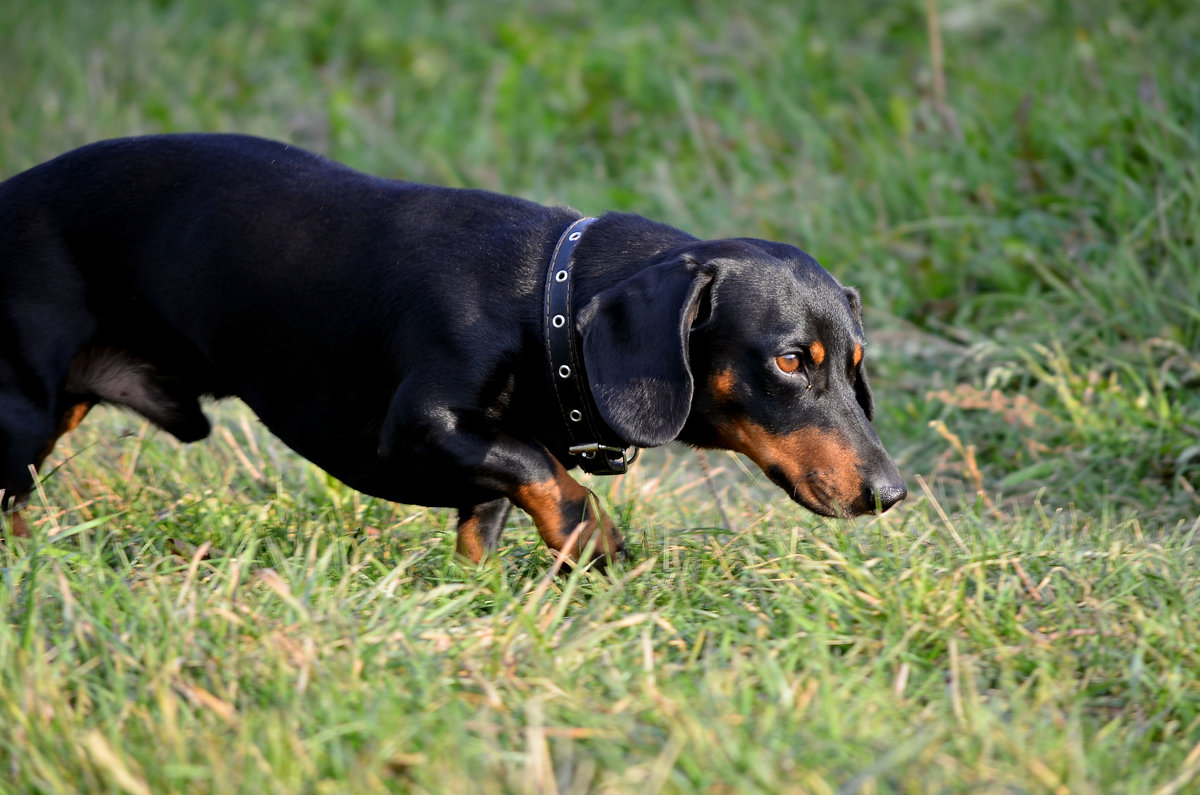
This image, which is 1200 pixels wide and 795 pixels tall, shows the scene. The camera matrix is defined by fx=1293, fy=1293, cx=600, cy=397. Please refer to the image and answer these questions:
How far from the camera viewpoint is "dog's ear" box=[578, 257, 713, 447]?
107 inches

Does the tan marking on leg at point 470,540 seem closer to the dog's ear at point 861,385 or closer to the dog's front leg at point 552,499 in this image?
the dog's front leg at point 552,499

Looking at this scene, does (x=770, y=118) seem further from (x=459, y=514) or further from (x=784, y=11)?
(x=459, y=514)

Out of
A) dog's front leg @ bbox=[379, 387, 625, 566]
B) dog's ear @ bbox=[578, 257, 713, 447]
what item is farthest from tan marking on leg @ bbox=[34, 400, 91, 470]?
dog's ear @ bbox=[578, 257, 713, 447]

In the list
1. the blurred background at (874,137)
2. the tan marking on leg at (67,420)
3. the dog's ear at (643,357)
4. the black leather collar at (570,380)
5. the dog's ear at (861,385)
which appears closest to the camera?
the dog's ear at (643,357)

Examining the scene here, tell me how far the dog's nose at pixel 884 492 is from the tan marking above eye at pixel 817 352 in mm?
295

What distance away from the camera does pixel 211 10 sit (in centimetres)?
892

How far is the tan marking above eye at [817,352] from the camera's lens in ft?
9.34

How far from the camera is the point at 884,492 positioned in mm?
2754

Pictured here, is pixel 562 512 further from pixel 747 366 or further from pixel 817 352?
A: pixel 817 352

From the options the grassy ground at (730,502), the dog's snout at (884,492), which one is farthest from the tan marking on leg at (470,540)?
the dog's snout at (884,492)

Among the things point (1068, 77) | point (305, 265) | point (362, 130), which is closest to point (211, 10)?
point (362, 130)

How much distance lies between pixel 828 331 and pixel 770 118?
422 cm

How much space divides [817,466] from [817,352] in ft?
0.84

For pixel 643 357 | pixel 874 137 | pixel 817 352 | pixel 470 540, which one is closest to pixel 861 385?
pixel 817 352
